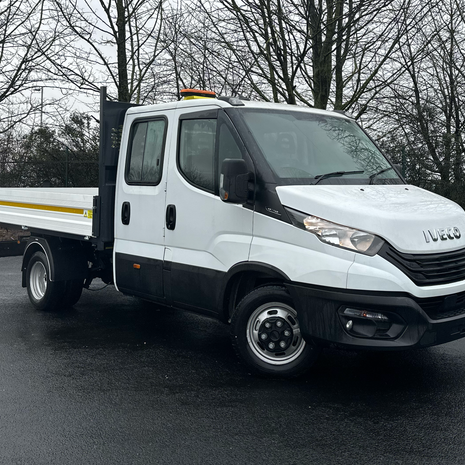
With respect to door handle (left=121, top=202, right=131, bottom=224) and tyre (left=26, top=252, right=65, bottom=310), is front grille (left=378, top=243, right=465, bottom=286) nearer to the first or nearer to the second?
door handle (left=121, top=202, right=131, bottom=224)

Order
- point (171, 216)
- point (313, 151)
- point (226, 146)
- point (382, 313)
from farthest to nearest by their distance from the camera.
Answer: point (171, 216) → point (313, 151) → point (226, 146) → point (382, 313)

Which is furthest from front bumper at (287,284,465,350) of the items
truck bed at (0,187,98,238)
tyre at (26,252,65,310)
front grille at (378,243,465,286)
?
tyre at (26,252,65,310)

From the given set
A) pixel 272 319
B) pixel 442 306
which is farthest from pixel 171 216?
pixel 442 306

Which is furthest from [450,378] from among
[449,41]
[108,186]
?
[449,41]

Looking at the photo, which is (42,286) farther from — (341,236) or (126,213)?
(341,236)

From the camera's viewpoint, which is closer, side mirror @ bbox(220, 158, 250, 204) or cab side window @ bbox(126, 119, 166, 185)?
side mirror @ bbox(220, 158, 250, 204)

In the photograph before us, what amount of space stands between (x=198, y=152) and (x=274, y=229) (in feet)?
3.90

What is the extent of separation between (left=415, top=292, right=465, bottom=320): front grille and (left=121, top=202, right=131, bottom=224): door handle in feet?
10.3

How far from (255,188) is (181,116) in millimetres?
1271

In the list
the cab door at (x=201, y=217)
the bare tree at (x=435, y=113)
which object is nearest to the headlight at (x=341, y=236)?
the cab door at (x=201, y=217)

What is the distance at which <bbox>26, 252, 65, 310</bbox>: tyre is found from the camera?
25.7ft

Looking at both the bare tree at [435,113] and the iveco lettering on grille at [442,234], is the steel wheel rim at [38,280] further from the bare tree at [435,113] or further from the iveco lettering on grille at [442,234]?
the bare tree at [435,113]

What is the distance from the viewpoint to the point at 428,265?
4.80 m

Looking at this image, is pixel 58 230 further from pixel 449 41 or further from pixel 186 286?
pixel 449 41
